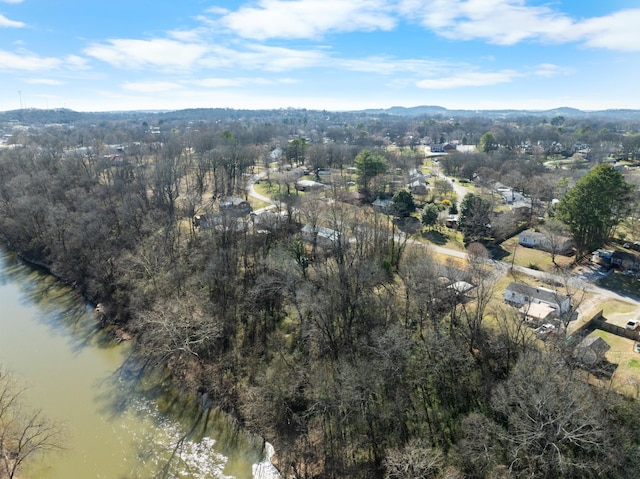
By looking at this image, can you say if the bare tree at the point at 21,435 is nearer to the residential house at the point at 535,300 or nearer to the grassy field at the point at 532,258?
the residential house at the point at 535,300

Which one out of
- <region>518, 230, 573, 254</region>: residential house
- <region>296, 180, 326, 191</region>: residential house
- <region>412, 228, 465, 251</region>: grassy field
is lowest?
<region>412, 228, 465, 251</region>: grassy field

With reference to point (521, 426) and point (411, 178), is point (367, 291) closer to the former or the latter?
point (521, 426)

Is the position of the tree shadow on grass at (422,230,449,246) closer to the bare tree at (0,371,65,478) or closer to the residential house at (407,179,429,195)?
the residential house at (407,179,429,195)

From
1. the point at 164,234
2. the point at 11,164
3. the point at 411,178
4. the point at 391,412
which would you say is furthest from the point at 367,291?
the point at 11,164

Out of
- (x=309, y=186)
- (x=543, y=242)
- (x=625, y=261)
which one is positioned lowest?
(x=625, y=261)

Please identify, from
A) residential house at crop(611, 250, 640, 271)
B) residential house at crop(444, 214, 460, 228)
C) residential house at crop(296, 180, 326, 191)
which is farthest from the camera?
residential house at crop(296, 180, 326, 191)

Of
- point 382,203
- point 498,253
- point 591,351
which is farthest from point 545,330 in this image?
point 382,203

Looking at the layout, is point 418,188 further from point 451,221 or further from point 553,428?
point 553,428

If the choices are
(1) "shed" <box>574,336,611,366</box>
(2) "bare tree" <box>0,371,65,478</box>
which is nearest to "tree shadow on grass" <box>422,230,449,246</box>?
(1) "shed" <box>574,336,611,366</box>
